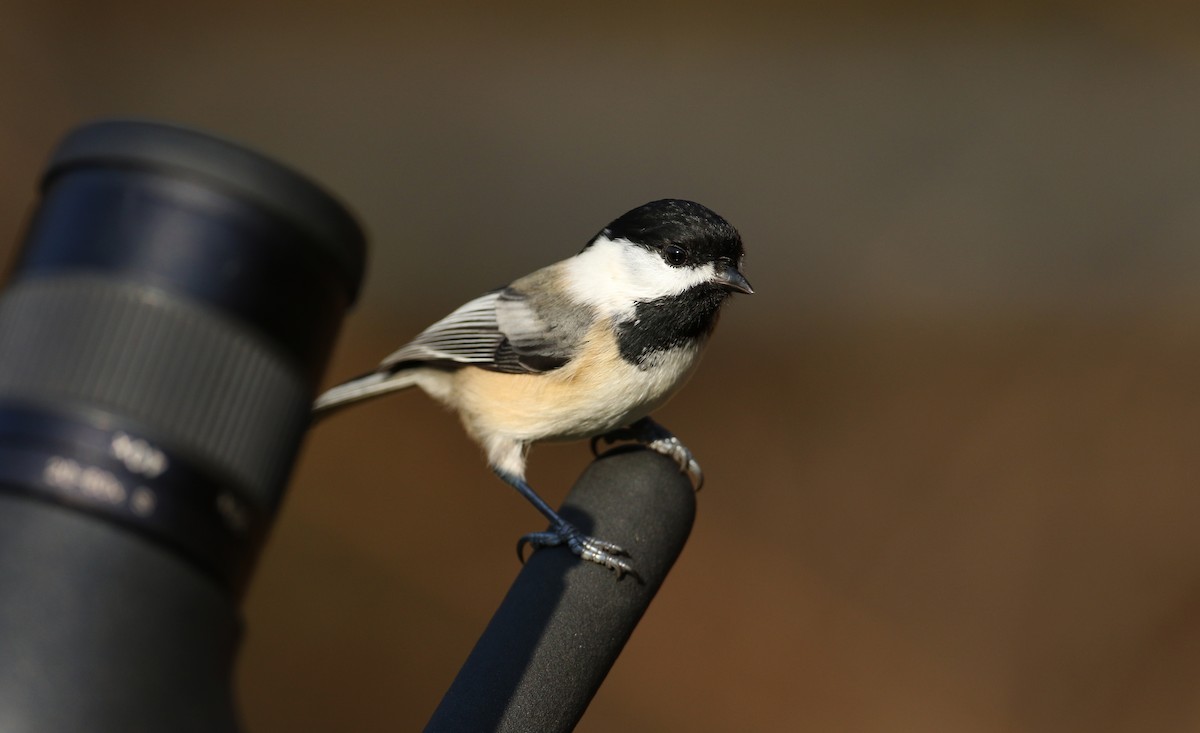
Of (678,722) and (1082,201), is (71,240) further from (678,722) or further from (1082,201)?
(1082,201)

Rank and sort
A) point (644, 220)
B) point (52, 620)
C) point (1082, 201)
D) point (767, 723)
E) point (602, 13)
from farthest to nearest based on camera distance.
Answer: point (602, 13) → point (1082, 201) → point (767, 723) → point (644, 220) → point (52, 620)

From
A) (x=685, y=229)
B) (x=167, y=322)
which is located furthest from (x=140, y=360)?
(x=685, y=229)

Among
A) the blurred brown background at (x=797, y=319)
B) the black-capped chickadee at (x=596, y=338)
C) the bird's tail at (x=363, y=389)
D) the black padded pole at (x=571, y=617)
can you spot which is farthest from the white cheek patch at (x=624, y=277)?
the blurred brown background at (x=797, y=319)

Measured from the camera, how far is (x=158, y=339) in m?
0.53

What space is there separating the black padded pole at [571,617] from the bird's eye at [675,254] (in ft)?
1.70

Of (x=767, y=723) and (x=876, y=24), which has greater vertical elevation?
(x=876, y=24)

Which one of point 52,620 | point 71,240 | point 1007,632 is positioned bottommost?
point 1007,632

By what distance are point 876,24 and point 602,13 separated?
2.91 ft

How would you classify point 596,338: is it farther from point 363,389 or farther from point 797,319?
point 797,319

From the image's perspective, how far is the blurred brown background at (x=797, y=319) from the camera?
2773 mm

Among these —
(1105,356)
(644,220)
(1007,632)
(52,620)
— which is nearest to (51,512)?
(52,620)

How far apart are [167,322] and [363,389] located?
125 cm

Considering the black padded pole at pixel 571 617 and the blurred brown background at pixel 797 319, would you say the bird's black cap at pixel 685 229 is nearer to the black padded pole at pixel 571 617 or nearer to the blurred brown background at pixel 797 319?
the black padded pole at pixel 571 617

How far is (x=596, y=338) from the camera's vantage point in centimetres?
148
